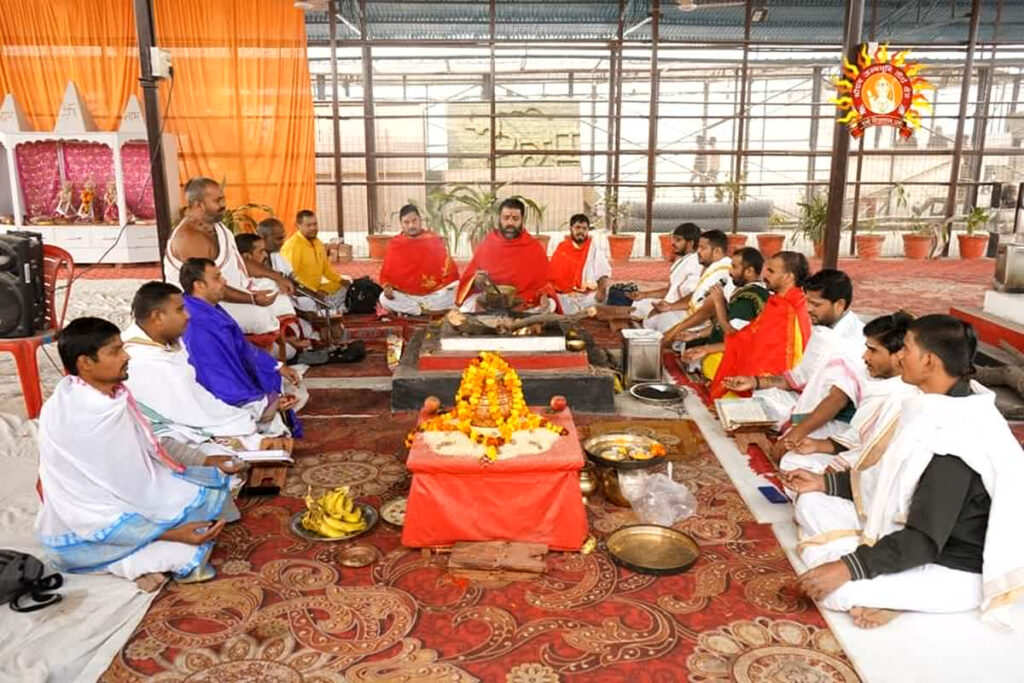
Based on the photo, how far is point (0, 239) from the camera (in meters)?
5.39

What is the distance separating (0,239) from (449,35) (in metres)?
9.39

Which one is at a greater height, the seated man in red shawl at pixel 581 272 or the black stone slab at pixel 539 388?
the seated man in red shawl at pixel 581 272

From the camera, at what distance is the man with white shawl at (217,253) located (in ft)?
18.5

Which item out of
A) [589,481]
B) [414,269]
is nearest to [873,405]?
[589,481]

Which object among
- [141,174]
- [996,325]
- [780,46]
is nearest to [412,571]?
[996,325]

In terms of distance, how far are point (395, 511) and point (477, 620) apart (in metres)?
1.01

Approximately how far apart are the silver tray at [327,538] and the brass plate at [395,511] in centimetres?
4

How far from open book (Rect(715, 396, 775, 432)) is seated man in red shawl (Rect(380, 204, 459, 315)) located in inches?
156

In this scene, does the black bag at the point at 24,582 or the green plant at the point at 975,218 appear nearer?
the black bag at the point at 24,582

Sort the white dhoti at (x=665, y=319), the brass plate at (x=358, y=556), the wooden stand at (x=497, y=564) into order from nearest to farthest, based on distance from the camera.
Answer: the wooden stand at (x=497, y=564) → the brass plate at (x=358, y=556) → the white dhoti at (x=665, y=319)

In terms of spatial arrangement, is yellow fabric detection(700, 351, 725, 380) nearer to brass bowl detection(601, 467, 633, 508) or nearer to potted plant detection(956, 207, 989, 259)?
brass bowl detection(601, 467, 633, 508)

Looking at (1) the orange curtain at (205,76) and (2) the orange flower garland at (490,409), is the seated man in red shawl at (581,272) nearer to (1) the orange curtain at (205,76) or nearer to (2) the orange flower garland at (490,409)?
(2) the orange flower garland at (490,409)

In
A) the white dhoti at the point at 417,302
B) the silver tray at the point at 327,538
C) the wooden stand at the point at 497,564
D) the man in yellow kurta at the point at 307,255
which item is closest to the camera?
the wooden stand at the point at 497,564

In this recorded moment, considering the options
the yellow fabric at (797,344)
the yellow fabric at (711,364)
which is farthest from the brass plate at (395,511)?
the yellow fabric at (711,364)
